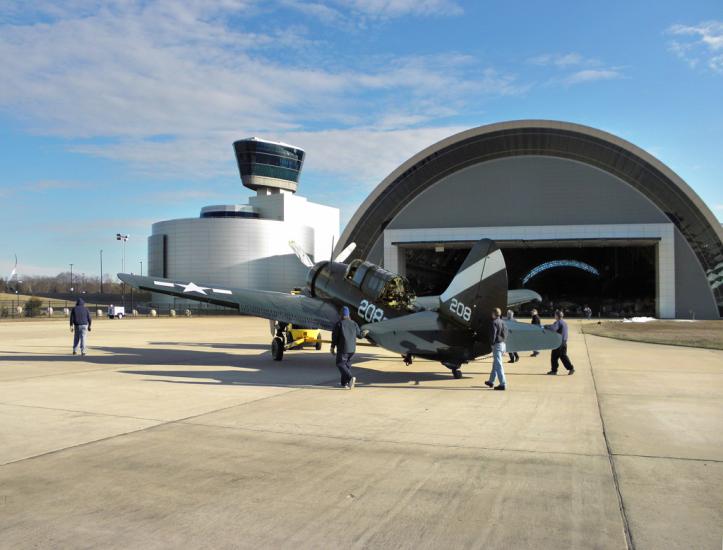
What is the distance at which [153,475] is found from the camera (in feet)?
19.8

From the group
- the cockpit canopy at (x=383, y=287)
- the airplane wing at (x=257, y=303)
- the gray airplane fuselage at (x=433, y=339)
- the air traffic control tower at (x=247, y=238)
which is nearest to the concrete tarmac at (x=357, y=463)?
the gray airplane fuselage at (x=433, y=339)

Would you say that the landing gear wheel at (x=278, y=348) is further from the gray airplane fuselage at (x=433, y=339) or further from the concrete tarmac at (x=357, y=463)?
the gray airplane fuselage at (x=433, y=339)

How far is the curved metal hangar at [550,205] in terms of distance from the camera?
169 ft

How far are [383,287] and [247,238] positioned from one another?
60701 millimetres

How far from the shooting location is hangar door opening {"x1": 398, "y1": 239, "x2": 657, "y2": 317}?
6419 centimetres

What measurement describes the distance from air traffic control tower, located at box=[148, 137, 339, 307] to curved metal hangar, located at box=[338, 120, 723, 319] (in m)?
18.3

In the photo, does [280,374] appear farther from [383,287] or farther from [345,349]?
[383,287]

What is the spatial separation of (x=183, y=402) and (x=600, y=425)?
712 centimetres

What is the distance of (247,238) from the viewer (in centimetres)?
7406

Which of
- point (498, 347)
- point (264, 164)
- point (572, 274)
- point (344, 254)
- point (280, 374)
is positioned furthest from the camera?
point (264, 164)

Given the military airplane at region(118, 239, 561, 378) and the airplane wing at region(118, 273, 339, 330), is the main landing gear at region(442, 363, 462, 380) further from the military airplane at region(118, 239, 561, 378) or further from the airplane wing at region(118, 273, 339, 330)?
the airplane wing at region(118, 273, 339, 330)

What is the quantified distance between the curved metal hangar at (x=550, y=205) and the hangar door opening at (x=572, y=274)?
3538 mm

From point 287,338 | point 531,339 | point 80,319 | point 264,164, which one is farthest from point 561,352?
point 264,164

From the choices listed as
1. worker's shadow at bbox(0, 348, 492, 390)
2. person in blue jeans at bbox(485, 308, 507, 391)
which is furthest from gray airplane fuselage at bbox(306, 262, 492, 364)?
person in blue jeans at bbox(485, 308, 507, 391)
